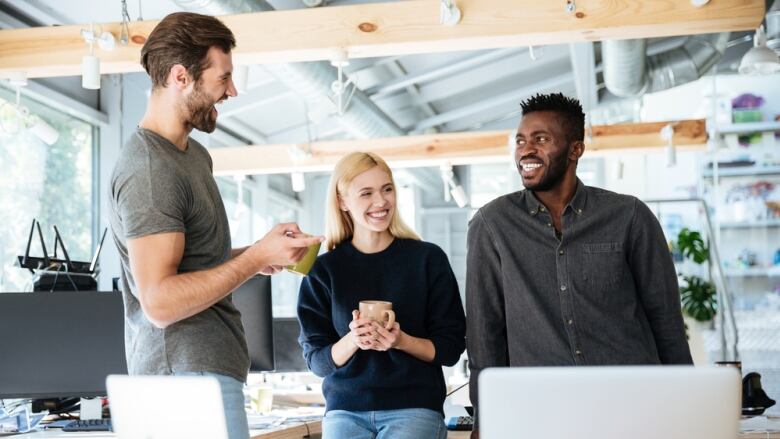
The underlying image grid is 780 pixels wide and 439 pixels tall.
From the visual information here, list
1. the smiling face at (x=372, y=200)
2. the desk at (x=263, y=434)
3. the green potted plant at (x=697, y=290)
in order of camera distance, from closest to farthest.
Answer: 1. the smiling face at (x=372, y=200)
2. the desk at (x=263, y=434)
3. the green potted plant at (x=697, y=290)

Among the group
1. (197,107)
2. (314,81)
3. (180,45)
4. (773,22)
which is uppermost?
(773,22)

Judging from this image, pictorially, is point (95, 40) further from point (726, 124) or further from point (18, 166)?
point (726, 124)

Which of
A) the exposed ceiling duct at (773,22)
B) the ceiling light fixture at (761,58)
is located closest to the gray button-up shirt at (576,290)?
the ceiling light fixture at (761,58)

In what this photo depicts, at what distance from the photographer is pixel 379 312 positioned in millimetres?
2273

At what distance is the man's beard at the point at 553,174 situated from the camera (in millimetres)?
2365

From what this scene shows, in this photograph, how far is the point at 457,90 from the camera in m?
9.80

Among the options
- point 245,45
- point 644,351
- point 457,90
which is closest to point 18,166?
point 245,45

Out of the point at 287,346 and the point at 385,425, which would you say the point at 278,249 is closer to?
the point at 385,425

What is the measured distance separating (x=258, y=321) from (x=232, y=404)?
1.62 m

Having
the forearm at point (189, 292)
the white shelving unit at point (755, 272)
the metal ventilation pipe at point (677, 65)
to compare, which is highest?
the metal ventilation pipe at point (677, 65)

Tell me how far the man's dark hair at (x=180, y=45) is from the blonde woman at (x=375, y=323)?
75 cm

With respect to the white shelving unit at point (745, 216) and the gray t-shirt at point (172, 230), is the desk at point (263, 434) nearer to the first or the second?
the gray t-shirt at point (172, 230)

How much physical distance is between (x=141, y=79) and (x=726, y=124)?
5.86 metres

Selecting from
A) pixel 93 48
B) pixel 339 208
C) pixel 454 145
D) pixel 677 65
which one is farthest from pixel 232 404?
pixel 677 65
